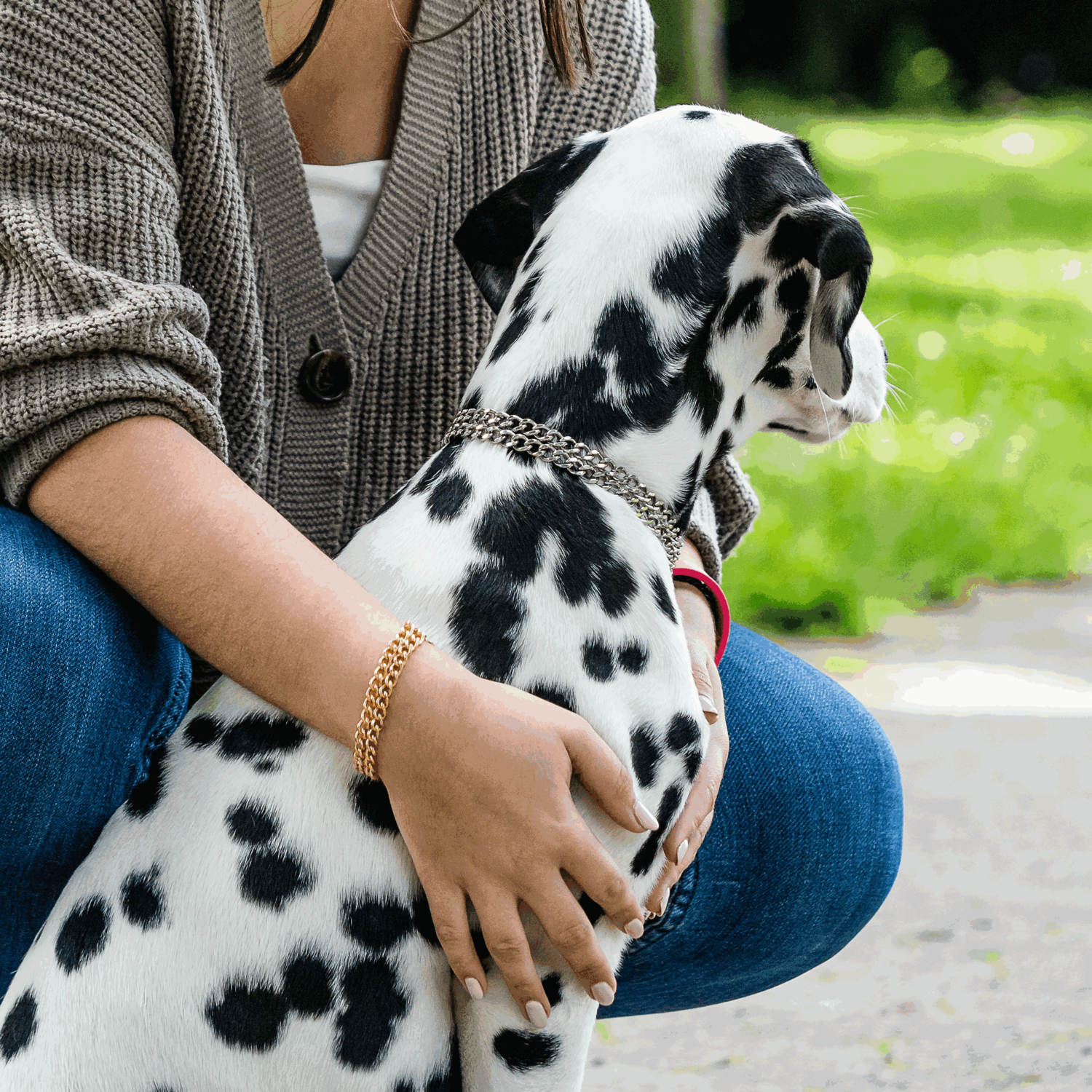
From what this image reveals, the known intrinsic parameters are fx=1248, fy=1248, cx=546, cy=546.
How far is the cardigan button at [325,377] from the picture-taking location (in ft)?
5.97

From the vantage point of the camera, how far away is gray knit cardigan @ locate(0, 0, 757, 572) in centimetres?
144

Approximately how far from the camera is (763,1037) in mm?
2188

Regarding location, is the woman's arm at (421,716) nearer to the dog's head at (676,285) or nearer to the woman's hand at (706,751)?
the woman's hand at (706,751)

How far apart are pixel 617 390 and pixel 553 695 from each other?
386 mm

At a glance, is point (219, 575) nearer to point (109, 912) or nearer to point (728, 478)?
point (109, 912)

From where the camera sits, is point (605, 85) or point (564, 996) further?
point (605, 85)

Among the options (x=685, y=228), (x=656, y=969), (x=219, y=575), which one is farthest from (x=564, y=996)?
(x=685, y=228)

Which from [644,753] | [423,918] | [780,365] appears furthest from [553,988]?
[780,365]

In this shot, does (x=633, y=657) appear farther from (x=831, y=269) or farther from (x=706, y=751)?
(x=831, y=269)

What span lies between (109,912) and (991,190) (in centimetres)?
1102

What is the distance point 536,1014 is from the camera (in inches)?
52.3

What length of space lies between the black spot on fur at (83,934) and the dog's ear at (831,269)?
1.06 m

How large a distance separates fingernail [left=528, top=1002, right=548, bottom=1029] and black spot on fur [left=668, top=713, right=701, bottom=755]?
0.31m

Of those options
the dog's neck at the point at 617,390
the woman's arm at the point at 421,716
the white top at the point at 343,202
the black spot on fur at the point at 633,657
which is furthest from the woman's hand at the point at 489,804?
the white top at the point at 343,202
